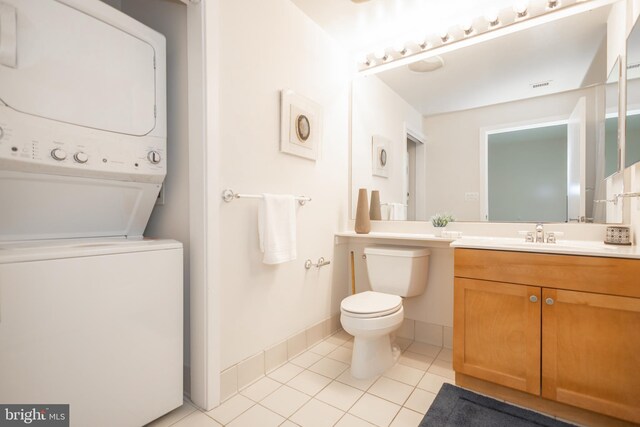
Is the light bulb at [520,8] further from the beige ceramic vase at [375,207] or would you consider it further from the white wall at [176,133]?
the white wall at [176,133]

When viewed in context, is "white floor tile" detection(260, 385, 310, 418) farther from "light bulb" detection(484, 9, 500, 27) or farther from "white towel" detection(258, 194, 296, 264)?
"light bulb" detection(484, 9, 500, 27)

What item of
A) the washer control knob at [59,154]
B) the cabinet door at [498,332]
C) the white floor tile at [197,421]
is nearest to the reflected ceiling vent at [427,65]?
the cabinet door at [498,332]

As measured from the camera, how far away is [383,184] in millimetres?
2596

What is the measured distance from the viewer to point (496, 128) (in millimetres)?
2135

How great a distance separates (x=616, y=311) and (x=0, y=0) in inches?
104

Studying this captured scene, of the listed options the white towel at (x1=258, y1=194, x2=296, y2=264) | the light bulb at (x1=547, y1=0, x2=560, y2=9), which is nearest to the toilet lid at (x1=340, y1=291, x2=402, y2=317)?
the white towel at (x1=258, y1=194, x2=296, y2=264)

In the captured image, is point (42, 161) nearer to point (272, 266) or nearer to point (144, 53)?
point (144, 53)

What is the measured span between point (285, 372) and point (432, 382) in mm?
867

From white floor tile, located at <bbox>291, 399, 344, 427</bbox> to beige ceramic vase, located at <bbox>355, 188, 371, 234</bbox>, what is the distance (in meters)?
1.27

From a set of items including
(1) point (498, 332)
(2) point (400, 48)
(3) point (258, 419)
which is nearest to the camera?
(3) point (258, 419)

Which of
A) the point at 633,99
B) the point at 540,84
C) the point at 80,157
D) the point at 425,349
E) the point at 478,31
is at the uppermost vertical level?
the point at 478,31

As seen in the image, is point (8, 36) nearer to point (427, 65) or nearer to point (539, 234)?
point (427, 65)

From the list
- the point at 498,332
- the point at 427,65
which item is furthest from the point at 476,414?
the point at 427,65

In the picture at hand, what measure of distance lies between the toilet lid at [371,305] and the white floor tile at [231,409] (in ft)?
2.31
